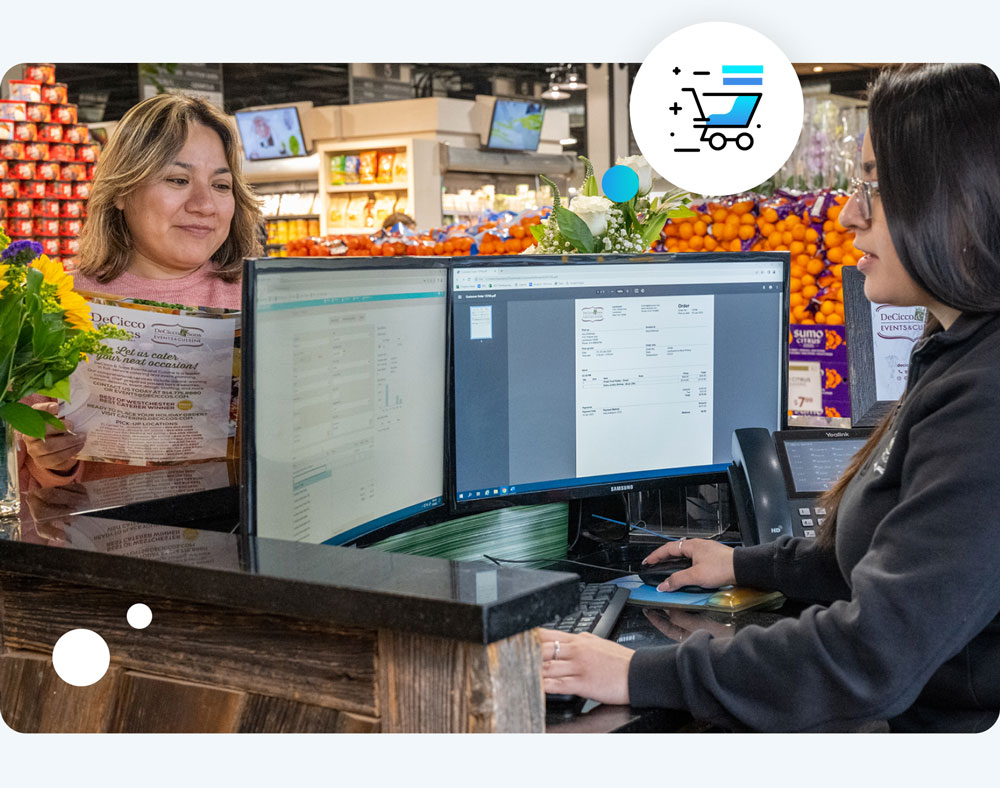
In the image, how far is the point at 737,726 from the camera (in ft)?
3.47

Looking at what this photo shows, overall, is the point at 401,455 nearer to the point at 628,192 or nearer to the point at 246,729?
the point at 246,729

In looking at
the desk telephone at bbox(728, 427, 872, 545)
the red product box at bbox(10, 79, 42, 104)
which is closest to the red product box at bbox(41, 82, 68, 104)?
the red product box at bbox(10, 79, 42, 104)

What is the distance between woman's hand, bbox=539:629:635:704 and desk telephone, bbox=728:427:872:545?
0.55 m

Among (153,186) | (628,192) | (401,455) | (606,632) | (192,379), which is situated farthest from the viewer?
(153,186)

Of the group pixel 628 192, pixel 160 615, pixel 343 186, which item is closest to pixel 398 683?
pixel 160 615

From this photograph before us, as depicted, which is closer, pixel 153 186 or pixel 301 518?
pixel 301 518

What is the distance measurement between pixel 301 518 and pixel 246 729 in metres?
0.24

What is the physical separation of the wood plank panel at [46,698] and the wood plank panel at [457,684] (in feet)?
1.09

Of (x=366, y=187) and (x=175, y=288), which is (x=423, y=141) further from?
(x=175, y=288)

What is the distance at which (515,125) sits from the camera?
32.1 ft

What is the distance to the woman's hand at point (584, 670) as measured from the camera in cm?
109

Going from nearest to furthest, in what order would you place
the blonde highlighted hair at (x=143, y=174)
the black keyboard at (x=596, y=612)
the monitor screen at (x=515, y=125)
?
the black keyboard at (x=596, y=612)
the blonde highlighted hair at (x=143, y=174)
the monitor screen at (x=515, y=125)

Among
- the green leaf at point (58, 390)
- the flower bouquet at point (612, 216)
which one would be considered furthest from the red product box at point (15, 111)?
the green leaf at point (58, 390)

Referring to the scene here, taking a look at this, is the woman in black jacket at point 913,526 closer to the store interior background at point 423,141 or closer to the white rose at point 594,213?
the white rose at point 594,213
